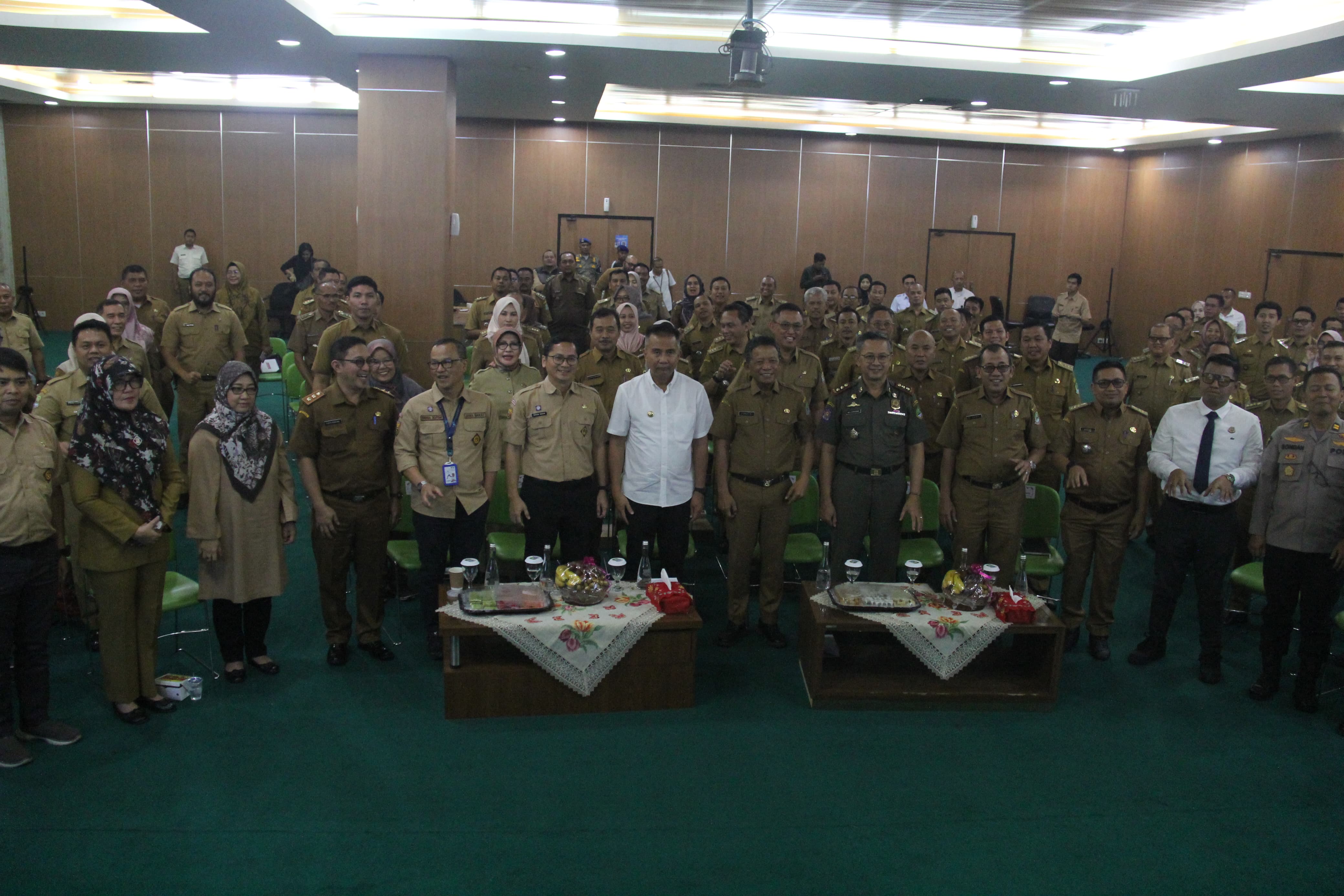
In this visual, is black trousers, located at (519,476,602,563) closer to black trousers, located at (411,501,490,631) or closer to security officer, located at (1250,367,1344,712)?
black trousers, located at (411,501,490,631)

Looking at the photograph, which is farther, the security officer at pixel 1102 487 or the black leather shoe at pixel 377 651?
the security officer at pixel 1102 487

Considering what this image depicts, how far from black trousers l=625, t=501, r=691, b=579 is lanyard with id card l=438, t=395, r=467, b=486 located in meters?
0.92

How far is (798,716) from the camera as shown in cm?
444

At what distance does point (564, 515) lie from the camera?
500cm

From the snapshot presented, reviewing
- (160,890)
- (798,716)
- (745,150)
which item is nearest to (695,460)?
(798,716)

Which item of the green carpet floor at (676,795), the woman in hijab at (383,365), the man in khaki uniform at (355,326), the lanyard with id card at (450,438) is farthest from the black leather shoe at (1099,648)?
the man in khaki uniform at (355,326)

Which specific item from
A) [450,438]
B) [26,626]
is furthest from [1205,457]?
[26,626]

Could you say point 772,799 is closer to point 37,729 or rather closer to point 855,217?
point 37,729

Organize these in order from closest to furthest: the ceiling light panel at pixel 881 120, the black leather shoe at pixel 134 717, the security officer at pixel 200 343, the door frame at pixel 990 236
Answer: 1. the black leather shoe at pixel 134 717
2. the security officer at pixel 200 343
3. the ceiling light panel at pixel 881 120
4. the door frame at pixel 990 236

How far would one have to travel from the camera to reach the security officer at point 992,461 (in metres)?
5.15

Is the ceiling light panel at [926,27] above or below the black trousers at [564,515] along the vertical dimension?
above

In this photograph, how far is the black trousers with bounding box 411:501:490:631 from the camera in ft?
15.8

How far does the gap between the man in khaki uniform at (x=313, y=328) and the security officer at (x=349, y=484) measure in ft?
8.35

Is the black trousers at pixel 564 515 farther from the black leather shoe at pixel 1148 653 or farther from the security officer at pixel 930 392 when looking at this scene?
the black leather shoe at pixel 1148 653
